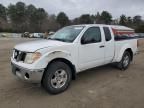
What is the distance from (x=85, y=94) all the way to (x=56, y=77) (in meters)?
0.87

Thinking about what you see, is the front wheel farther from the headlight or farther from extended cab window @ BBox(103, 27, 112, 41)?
the headlight

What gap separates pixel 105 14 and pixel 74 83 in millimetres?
82113

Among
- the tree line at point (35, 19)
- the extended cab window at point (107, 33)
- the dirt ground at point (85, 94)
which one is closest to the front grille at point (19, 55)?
the dirt ground at point (85, 94)

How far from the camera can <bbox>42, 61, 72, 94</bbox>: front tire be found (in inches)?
178

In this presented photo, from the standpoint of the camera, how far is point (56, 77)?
475cm

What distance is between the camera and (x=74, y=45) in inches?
197

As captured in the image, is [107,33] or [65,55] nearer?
[65,55]

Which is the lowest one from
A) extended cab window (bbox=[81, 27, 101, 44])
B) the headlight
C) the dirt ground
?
the dirt ground

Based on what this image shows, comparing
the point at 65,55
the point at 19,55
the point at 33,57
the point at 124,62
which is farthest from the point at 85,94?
the point at 124,62

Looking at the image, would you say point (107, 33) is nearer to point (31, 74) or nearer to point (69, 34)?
point (69, 34)

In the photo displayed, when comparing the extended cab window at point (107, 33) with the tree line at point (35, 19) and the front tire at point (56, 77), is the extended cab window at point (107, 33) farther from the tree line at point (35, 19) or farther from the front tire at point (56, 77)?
the tree line at point (35, 19)

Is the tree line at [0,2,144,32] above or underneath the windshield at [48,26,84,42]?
above

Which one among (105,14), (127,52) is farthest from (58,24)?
(127,52)

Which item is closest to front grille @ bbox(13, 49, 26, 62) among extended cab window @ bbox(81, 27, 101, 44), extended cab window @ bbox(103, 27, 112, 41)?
extended cab window @ bbox(81, 27, 101, 44)
